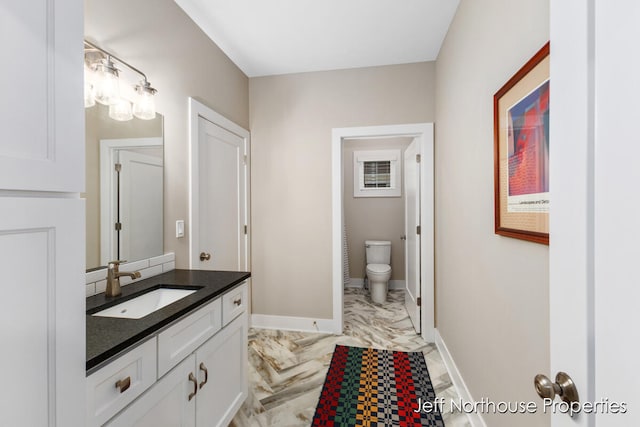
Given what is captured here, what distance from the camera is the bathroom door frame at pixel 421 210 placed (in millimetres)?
2734

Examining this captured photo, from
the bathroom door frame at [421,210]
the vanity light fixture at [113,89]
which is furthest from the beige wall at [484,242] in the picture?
the vanity light fixture at [113,89]

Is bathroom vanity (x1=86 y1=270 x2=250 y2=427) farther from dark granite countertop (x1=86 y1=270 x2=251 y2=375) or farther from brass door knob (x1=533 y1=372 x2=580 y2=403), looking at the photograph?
brass door knob (x1=533 y1=372 x2=580 y2=403)

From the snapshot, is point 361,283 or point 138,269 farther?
point 361,283

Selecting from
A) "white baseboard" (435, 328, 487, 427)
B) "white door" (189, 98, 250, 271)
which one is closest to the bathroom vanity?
"white door" (189, 98, 250, 271)

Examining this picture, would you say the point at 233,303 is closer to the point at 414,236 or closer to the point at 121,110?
the point at 121,110

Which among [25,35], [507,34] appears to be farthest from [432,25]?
[25,35]

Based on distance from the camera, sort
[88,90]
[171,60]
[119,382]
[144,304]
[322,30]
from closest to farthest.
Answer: [119,382] → [88,90] → [144,304] → [171,60] → [322,30]

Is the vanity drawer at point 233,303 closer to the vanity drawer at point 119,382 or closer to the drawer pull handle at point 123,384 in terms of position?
the vanity drawer at point 119,382

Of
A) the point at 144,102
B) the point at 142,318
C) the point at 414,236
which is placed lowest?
the point at 142,318

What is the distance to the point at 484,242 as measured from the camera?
1.57 meters

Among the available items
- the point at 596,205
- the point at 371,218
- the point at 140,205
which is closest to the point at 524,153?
the point at 596,205

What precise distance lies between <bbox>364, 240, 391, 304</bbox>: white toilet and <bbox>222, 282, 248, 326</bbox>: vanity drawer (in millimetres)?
2244

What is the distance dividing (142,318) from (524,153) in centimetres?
154

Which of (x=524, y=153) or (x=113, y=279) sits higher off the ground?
(x=524, y=153)
